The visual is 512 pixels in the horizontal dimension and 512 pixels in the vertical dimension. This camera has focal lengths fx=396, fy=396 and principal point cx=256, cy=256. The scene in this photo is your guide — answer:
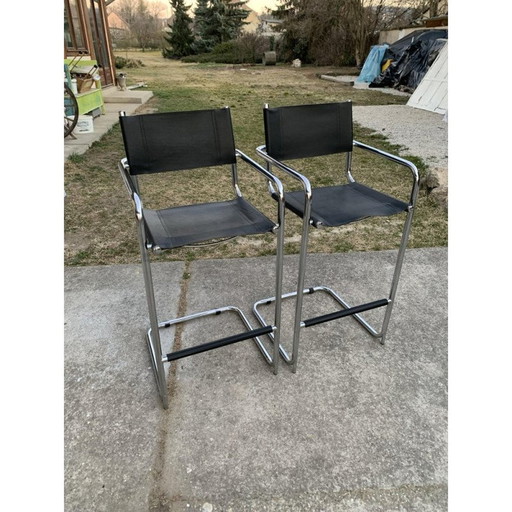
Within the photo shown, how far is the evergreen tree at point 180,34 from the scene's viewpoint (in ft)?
76.6

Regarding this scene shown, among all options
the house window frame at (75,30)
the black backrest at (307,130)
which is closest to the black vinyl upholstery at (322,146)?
the black backrest at (307,130)

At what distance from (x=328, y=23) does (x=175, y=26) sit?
40.5 feet

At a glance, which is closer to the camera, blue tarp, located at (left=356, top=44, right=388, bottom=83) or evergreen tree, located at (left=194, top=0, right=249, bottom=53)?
blue tarp, located at (left=356, top=44, right=388, bottom=83)

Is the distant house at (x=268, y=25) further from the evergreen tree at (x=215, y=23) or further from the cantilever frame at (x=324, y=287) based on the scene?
the cantilever frame at (x=324, y=287)

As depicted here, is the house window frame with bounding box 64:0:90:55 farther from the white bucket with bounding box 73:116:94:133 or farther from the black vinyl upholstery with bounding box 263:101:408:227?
the black vinyl upholstery with bounding box 263:101:408:227

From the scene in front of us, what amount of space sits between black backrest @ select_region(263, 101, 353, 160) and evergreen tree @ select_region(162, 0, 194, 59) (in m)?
24.6

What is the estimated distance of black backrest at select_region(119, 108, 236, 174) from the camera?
53.5 inches

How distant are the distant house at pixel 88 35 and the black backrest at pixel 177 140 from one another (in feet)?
17.1

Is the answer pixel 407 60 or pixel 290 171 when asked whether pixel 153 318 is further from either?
pixel 407 60

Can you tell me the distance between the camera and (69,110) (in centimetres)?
455

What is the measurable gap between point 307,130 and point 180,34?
25.8 metres

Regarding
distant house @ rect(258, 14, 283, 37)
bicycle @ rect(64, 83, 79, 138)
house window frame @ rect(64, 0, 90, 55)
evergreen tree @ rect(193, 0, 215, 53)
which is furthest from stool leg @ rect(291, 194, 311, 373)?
evergreen tree @ rect(193, 0, 215, 53)

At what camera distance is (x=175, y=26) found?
23891 millimetres

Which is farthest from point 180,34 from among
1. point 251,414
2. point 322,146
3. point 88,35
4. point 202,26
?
point 251,414
